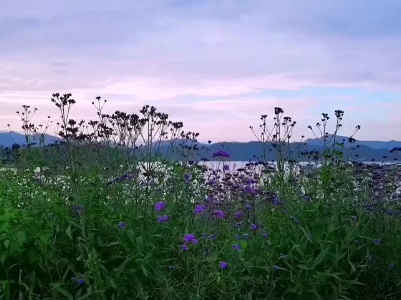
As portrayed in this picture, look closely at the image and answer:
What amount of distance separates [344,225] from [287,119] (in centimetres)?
152

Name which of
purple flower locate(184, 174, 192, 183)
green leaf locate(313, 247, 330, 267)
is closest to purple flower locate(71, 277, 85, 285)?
green leaf locate(313, 247, 330, 267)

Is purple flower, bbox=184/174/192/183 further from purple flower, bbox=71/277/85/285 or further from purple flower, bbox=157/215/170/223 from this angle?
purple flower, bbox=71/277/85/285

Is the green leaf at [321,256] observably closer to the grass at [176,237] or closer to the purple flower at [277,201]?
Answer: the grass at [176,237]

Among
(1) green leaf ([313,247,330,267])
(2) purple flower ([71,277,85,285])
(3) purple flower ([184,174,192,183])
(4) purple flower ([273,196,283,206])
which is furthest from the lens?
(3) purple flower ([184,174,192,183])

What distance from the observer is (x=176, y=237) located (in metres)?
4.50

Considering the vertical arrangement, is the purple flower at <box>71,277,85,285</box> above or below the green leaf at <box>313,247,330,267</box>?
below

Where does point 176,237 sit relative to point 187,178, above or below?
below

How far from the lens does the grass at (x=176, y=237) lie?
165 inches

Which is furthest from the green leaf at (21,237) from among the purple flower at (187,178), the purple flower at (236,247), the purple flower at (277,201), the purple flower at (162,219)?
the purple flower at (277,201)

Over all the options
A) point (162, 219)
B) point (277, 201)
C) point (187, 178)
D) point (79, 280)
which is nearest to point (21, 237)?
point (79, 280)

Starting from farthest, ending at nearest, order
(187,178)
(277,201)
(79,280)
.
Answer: (187,178) < (277,201) < (79,280)

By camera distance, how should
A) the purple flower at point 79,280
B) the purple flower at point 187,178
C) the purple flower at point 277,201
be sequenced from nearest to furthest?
the purple flower at point 79,280 → the purple flower at point 277,201 → the purple flower at point 187,178

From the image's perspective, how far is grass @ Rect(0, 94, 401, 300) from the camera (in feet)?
13.7

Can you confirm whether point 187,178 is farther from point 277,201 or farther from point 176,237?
point 176,237
